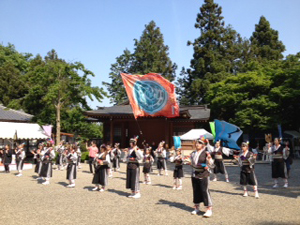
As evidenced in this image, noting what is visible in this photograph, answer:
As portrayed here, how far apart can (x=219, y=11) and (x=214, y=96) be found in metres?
22.3

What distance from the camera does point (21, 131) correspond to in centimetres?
2362

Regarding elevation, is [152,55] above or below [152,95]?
above

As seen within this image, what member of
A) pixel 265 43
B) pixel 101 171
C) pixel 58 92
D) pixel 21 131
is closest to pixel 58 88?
pixel 58 92

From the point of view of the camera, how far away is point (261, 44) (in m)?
49.5

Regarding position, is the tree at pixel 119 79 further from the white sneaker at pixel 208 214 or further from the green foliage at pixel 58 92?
the white sneaker at pixel 208 214

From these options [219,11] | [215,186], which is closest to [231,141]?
[215,186]

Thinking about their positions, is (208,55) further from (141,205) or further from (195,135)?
(141,205)

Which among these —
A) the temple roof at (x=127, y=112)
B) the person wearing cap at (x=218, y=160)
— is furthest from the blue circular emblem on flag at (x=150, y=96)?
the person wearing cap at (x=218, y=160)

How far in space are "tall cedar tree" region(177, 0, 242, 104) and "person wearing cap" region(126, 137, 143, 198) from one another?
110 feet

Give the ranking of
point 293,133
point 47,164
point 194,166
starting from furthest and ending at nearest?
point 293,133 → point 47,164 → point 194,166

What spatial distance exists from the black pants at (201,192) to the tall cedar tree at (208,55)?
35528 mm

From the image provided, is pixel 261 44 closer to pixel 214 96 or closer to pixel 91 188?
pixel 214 96

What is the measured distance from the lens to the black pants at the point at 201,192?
7.78m

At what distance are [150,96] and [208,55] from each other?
2402 centimetres
